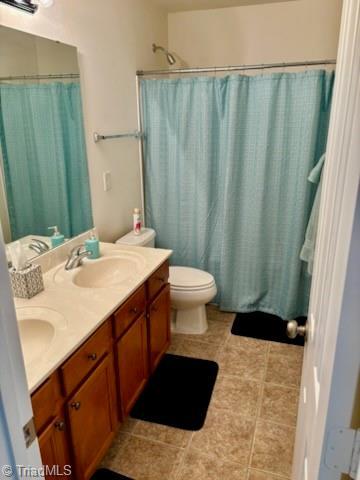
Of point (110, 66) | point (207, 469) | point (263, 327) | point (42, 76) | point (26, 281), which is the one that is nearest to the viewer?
point (26, 281)

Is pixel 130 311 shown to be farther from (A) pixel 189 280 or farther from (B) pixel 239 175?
(B) pixel 239 175

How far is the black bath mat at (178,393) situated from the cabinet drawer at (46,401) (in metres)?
0.89

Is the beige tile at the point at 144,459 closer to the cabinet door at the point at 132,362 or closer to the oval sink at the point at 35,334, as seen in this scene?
the cabinet door at the point at 132,362

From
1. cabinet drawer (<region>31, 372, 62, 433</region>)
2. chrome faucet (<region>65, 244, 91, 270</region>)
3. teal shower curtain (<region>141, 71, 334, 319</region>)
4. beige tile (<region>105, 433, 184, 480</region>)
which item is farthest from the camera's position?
teal shower curtain (<region>141, 71, 334, 319</region>)

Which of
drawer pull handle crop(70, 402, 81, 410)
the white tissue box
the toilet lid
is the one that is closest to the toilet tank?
the toilet lid

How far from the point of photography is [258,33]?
2871mm

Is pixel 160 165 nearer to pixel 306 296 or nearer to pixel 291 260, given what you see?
pixel 291 260

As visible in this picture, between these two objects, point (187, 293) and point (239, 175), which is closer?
point (187, 293)

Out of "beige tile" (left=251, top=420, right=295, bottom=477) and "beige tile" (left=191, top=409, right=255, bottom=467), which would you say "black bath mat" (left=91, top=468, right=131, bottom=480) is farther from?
"beige tile" (left=251, top=420, right=295, bottom=477)

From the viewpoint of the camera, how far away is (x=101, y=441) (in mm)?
1540

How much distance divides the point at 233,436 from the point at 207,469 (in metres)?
0.24

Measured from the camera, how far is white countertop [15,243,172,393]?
116 centimetres

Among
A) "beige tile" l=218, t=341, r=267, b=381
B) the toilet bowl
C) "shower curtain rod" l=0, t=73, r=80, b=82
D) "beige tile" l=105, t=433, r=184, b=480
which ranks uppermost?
"shower curtain rod" l=0, t=73, r=80, b=82

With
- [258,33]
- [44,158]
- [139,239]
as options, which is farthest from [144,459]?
[258,33]
